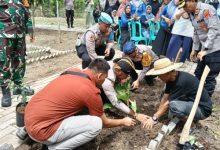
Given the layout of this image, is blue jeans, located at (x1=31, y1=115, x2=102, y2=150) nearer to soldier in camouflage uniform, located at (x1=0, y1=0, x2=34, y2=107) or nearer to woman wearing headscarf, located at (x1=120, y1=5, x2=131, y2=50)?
soldier in camouflage uniform, located at (x1=0, y1=0, x2=34, y2=107)

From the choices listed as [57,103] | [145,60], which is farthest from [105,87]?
[145,60]

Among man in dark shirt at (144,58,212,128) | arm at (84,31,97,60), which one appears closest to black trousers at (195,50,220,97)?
man in dark shirt at (144,58,212,128)

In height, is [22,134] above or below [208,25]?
below

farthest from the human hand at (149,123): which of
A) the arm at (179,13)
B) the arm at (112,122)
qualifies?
the arm at (179,13)

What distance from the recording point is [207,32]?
3.99 metres

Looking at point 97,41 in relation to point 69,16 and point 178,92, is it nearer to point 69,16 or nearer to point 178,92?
point 178,92

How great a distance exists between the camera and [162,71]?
328cm

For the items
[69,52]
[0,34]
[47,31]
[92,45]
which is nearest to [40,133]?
[0,34]

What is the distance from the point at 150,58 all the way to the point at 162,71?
55.1 inches

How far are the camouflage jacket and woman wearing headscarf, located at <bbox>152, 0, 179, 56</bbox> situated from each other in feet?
11.8

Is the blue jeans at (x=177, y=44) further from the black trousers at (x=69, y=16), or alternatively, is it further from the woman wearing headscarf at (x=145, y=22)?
the black trousers at (x=69, y=16)

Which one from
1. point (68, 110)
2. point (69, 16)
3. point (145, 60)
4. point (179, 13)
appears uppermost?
point (179, 13)

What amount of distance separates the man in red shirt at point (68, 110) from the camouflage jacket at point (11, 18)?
6.04ft

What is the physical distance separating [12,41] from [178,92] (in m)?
2.66
